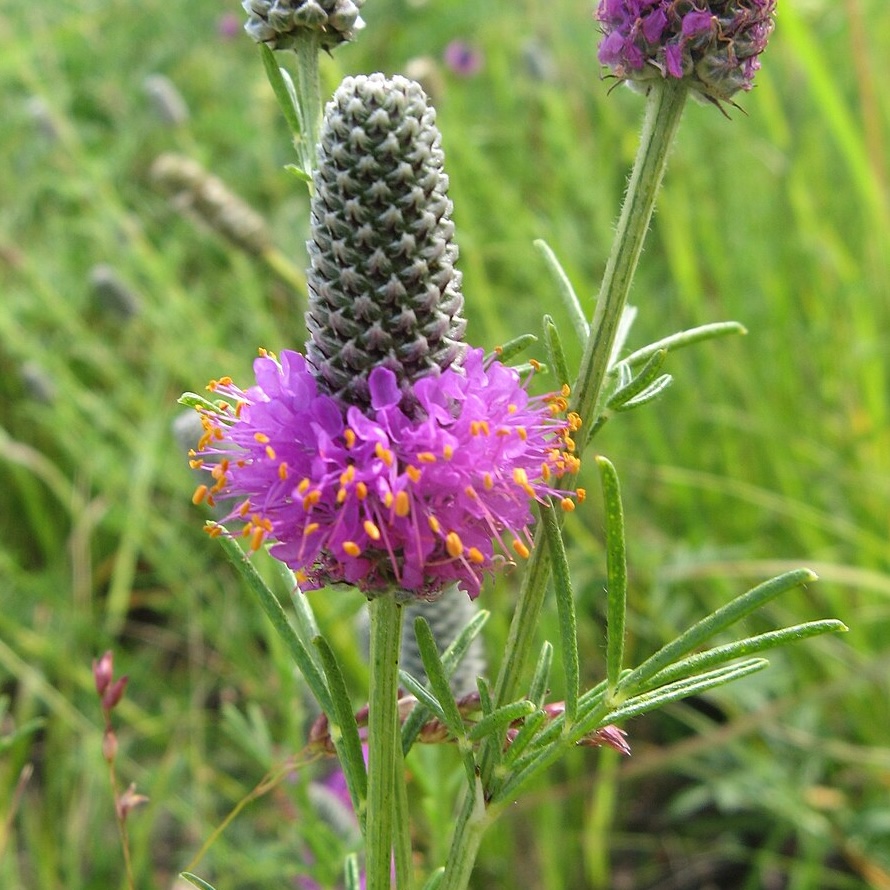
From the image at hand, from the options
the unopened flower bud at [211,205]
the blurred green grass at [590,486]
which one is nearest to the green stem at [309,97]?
the blurred green grass at [590,486]

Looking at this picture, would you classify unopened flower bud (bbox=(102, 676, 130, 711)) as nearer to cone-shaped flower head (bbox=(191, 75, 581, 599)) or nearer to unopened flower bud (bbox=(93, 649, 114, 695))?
unopened flower bud (bbox=(93, 649, 114, 695))

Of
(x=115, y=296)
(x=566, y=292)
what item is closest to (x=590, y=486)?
(x=115, y=296)

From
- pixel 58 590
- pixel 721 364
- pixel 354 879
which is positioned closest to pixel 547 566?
pixel 354 879

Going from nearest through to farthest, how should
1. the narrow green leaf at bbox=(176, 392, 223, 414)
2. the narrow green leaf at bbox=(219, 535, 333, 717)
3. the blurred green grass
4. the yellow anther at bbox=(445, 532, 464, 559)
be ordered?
the yellow anther at bbox=(445, 532, 464, 559)
the narrow green leaf at bbox=(176, 392, 223, 414)
the narrow green leaf at bbox=(219, 535, 333, 717)
the blurred green grass

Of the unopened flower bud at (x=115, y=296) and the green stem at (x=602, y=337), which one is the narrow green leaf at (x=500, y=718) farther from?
the unopened flower bud at (x=115, y=296)

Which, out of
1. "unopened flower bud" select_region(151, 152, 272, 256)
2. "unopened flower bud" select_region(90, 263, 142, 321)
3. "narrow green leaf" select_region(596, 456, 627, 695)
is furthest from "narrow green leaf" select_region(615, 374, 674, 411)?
"unopened flower bud" select_region(90, 263, 142, 321)

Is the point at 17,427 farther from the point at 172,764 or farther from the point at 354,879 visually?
the point at 354,879
